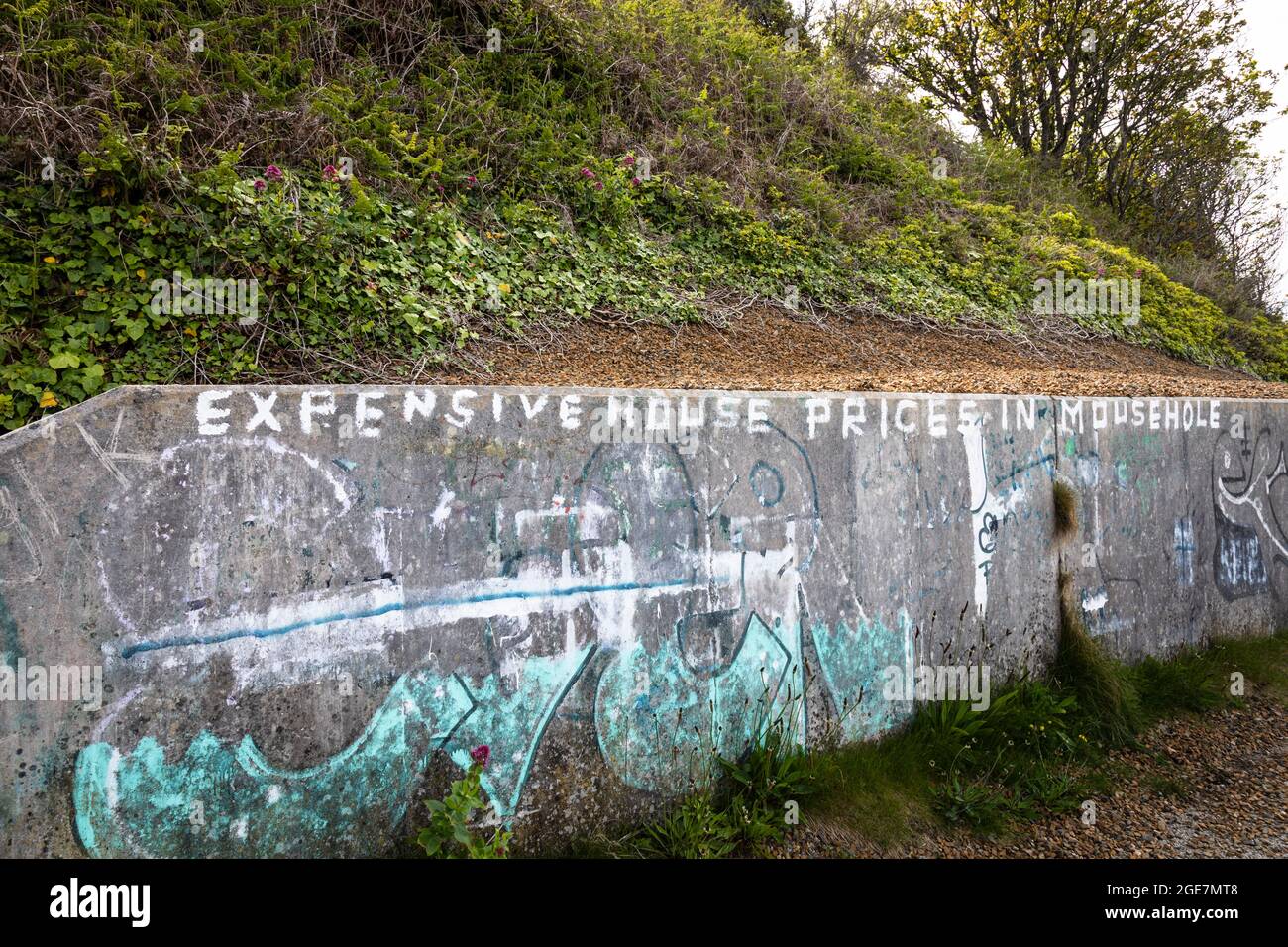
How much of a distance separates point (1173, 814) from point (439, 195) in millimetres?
6104

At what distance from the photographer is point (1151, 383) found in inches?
268

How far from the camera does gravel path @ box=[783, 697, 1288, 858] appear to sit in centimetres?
354

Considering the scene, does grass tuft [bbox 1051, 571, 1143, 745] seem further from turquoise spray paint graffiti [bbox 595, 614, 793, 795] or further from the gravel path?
turquoise spray paint graffiti [bbox 595, 614, 793, 795]

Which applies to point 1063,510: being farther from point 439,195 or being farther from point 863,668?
point 439,195

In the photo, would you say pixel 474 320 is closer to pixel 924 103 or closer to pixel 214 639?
pixel 214 639

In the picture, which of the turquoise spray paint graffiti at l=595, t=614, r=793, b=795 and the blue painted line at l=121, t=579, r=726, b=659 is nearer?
the blue painted line at l=121, t=579, r=726, b=659

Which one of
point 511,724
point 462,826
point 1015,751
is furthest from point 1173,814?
point 462,826

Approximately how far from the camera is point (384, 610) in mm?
2820

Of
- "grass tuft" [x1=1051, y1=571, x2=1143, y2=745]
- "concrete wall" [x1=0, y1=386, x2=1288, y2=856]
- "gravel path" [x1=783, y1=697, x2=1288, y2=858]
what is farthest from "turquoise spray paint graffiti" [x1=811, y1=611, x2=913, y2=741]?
"grass tuft" [x1=1051, y1=571, x2=1143, y2=745]

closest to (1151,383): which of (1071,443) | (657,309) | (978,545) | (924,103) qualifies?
(1071,443)

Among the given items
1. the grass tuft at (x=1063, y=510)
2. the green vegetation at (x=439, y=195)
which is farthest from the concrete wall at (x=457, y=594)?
the green vegetation at (x=439, y=195)

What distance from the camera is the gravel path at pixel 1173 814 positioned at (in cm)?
354

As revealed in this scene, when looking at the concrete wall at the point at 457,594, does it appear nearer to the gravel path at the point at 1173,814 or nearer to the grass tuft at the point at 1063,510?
the grass tuft at the point at 1063,510
